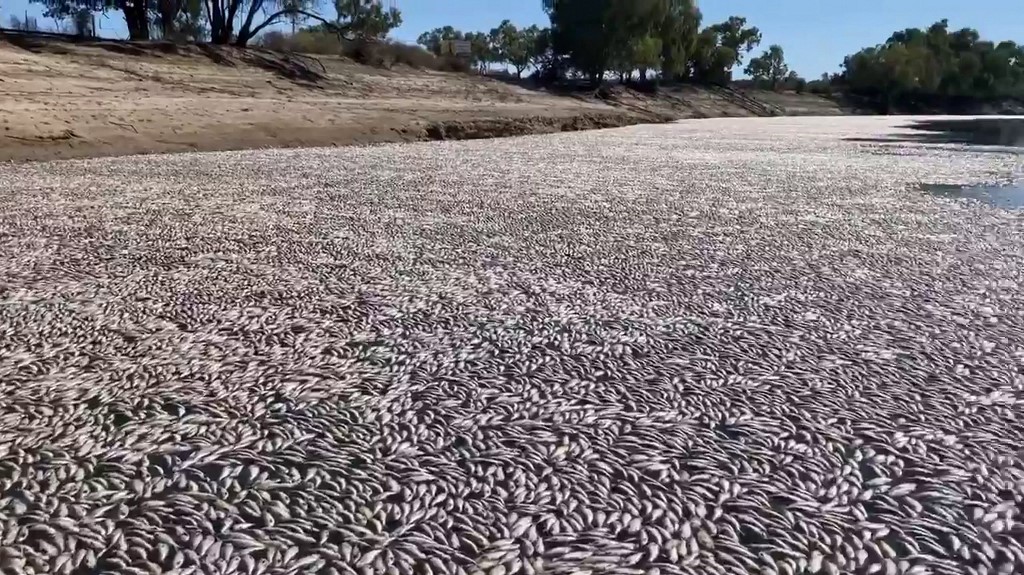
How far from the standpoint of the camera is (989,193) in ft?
24.5

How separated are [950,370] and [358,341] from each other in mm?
1946

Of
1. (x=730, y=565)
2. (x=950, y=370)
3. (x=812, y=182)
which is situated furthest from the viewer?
(x=812, y=182)

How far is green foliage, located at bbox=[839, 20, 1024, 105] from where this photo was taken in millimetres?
58812

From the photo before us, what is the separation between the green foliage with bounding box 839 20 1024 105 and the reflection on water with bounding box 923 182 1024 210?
53904 mm

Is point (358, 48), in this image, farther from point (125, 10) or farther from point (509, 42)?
point (509, 42)

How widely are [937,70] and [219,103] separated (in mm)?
66670

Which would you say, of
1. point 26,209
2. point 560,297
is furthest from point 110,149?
point 560,297

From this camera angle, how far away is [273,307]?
10.3 ft

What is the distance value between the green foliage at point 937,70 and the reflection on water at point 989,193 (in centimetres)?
5390

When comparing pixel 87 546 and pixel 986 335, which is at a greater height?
pixel 986 335

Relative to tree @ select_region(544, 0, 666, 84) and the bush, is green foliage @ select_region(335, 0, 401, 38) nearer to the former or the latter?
the bush

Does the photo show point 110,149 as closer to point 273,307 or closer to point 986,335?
point 273,307

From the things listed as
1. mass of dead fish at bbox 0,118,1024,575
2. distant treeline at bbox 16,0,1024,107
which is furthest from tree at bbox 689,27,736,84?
mass of dead fish at bbox 0,118,1024,575

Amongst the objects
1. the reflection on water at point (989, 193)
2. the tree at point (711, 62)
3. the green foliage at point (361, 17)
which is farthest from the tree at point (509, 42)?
the reflection on water at point (989, 193)
